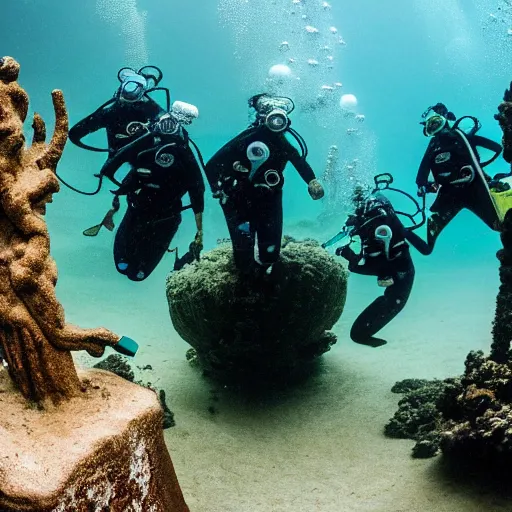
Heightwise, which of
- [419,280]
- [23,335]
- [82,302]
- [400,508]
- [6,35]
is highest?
[6,35]

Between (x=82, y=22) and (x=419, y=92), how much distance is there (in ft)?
166

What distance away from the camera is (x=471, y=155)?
18.8 feet

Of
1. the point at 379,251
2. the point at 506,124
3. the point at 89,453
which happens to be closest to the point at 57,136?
the point at 89,453

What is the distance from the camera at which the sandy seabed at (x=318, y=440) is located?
3.85m

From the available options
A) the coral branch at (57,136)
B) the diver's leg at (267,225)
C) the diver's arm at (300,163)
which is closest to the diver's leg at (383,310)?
the diver's leg at (267,225)

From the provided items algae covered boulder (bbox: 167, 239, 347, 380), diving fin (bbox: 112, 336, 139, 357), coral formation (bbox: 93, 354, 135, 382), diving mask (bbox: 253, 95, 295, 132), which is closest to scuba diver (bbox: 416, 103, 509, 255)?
algae covered boulder (bbox: 167, 239, 347, 380)

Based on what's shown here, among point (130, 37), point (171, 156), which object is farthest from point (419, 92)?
point (171, 156)

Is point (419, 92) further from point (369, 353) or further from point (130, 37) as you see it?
point (369, 353)

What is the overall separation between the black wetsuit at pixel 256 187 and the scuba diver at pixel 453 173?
161cm

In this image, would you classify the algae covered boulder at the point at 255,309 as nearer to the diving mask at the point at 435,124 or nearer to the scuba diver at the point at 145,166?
the scuba diver at the point at 145,166

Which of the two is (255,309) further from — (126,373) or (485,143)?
(485,143)

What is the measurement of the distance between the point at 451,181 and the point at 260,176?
2485 mm

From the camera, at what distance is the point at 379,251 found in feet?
18.7

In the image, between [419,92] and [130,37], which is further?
[419,92]
